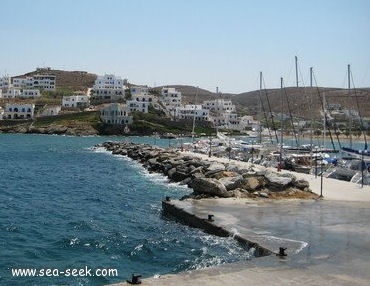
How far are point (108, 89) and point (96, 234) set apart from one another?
161 metres

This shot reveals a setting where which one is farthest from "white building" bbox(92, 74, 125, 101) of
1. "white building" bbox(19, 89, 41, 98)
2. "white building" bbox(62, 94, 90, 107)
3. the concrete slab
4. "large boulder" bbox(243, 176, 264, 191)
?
the concrete slab

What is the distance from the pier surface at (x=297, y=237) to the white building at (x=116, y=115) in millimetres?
117064

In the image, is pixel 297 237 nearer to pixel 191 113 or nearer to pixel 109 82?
pixel 191 113

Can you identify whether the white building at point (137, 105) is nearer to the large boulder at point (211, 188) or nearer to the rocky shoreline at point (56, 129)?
the rocky shoreline at point (56, 129)

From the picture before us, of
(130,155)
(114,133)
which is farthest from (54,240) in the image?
(114,133)

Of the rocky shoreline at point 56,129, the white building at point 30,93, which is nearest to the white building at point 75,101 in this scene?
the white building at point 30,93

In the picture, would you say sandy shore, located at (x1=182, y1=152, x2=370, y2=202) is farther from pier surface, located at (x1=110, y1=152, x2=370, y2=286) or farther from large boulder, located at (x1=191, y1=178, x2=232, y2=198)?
large boulder, located at (x1=191, y1=178, x2=232, y2=198)

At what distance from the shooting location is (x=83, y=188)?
4288cm

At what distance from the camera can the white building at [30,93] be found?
18260 centimetres

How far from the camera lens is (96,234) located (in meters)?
24.1

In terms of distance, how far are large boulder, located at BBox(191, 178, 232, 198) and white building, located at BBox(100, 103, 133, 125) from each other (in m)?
119

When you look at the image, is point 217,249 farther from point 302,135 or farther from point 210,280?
point 302,135

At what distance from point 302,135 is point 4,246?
6058 inches

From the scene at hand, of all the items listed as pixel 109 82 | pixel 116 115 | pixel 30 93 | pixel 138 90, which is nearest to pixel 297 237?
pixel 116 115
